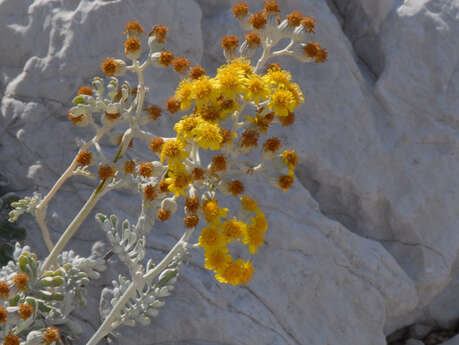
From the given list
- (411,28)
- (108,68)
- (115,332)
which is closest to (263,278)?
(115,332)

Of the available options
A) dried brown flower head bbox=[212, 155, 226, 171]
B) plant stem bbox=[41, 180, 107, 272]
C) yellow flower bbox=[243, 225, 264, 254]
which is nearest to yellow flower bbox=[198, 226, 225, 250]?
yellow flower bbox=[243, 225, 264, 254]

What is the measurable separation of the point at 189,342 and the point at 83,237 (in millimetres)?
1024

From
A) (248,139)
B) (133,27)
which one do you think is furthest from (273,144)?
(133,27)

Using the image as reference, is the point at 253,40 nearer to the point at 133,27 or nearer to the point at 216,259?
the point at 133,27

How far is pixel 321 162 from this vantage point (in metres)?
4.70

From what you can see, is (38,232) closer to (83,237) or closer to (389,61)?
(83,237)

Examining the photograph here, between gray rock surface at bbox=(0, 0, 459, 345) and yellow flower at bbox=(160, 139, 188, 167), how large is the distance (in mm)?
1426

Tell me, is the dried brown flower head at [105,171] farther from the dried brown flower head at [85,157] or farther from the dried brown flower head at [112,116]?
the dried brown flower head at [112,116]

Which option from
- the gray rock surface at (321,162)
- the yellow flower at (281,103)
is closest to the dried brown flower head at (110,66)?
the yellow flower at (281,103)

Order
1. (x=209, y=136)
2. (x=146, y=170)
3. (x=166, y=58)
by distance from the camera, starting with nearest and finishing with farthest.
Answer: (x=209, y=136) → (x=146, y=170) → (x=166, y=58)

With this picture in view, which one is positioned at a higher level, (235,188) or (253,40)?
(253,40)

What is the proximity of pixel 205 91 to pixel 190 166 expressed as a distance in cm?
37

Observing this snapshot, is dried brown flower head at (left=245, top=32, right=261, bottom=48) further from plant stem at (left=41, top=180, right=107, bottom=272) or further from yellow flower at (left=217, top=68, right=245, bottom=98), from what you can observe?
plant stem at (left=41, top=180, right=107, bottom=272)

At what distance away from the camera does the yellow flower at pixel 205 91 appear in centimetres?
282
